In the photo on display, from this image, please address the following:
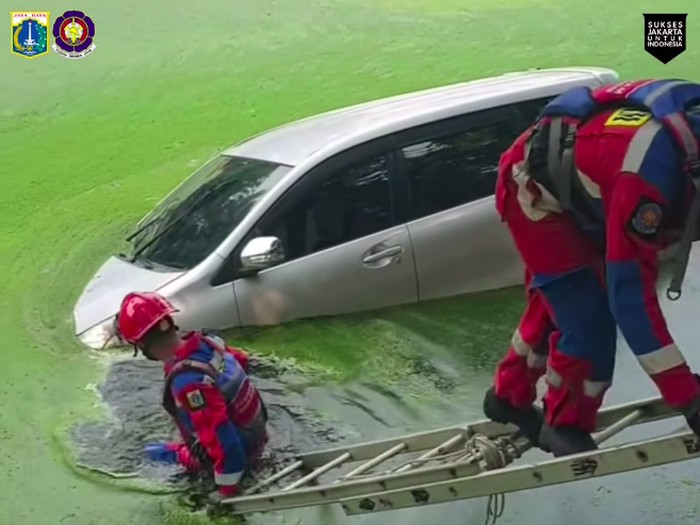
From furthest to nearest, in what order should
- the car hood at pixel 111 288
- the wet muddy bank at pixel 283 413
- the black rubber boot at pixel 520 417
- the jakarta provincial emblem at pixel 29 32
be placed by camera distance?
the jakarta provincial emblem at pixel 29 32, the car hood at pixel 111 288, the wet muddy bank at pixel 283 413, the black rubber boot at pixel 520 417

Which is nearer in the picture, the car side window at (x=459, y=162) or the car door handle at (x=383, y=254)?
the car door handle at (x=383, y=254)

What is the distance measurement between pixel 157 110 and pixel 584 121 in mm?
8546

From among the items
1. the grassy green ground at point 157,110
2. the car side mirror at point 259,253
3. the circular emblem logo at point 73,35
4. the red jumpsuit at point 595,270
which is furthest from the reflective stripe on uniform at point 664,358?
the circular emblem logo at point 73,35

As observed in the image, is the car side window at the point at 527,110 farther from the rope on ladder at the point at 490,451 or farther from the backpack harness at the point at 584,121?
the backpack harness at the point at 584,121

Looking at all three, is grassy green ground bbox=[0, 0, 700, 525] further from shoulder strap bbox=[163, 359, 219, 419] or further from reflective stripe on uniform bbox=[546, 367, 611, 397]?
reflective stripe on uniform bbox=[546, 367, 611, 397]

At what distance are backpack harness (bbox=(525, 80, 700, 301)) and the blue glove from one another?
7.65 ft

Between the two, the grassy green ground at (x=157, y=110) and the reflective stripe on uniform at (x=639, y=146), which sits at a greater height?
the reflective stripe on uniform at (x=639, y=146)

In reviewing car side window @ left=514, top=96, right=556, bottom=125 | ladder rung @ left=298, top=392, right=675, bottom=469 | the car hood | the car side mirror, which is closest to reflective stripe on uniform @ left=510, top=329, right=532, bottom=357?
ladder rung @ left=298, top=392, right=675, bottom=469

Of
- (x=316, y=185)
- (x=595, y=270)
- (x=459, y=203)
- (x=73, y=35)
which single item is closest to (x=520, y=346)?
(x=595, y=270)

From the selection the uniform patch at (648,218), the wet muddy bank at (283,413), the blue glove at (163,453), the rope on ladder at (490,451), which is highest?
the uniform patch at (648,218)

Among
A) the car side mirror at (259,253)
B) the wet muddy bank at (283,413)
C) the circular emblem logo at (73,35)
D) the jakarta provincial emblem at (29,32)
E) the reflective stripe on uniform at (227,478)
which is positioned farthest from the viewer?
the circular emblem logo at (73,35)

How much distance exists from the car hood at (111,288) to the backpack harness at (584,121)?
3.18 m

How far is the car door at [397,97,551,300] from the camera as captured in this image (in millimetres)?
6785

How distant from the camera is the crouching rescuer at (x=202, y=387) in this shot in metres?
4.36
